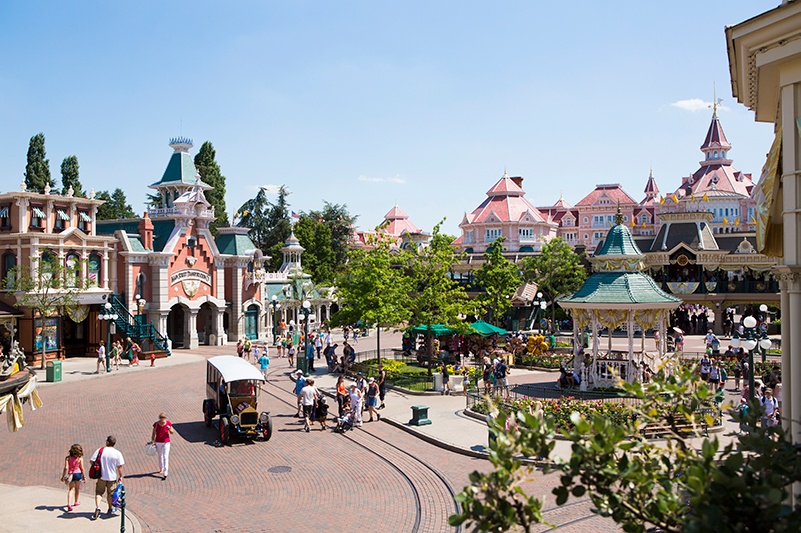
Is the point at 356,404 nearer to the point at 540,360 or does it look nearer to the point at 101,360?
the point at 540,360

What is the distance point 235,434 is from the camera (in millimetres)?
18672

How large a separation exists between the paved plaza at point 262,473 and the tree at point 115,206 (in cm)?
6145

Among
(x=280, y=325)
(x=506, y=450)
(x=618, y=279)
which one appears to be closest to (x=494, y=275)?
(x=618, y=279)

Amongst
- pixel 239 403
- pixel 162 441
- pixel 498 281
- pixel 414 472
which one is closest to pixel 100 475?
pixel 162 441

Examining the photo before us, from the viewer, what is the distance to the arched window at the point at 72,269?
35.1 meters

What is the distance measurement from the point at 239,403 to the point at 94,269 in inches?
955

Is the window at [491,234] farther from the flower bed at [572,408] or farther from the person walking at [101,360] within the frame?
the flower bed at [572,408]

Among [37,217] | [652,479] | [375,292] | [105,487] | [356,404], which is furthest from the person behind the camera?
[37,217]

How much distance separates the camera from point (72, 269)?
Result: 3519cm

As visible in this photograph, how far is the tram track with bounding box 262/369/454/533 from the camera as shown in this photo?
12.9 m

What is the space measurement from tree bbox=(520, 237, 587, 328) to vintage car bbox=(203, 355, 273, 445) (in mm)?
35574

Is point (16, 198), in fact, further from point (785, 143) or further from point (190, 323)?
point (785, 143)

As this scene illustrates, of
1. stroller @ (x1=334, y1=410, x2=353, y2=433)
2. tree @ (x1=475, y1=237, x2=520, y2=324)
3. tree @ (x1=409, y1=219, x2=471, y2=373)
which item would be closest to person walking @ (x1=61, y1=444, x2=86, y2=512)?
stroller @ (x1=334, y1=410, x2=353, y2=433)

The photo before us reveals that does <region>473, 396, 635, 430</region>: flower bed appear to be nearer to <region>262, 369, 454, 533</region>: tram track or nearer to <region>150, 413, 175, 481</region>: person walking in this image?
<region>262, 369, 454, 533</region>: tram track
